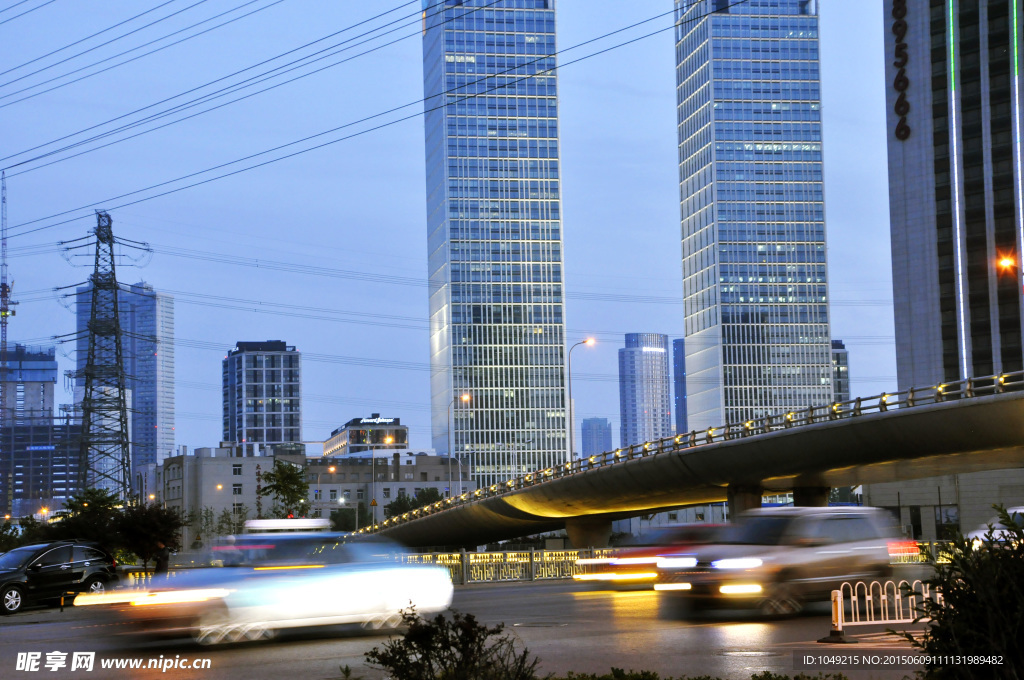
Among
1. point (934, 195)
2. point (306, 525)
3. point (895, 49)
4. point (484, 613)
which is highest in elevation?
point (895, 49)

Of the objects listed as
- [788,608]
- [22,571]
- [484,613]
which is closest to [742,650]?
[788,608]

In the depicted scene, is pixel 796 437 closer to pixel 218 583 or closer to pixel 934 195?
pixel 218 583

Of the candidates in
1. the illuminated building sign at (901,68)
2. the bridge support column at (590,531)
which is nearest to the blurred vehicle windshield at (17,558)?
the bridge support column at (590,531)

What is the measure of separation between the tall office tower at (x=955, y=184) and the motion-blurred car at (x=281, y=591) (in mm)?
97206

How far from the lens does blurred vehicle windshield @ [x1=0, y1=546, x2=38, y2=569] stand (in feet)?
93.6

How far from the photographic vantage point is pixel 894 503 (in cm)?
9112

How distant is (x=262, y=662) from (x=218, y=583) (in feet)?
5.45

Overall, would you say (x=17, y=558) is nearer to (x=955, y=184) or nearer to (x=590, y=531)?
(x=590, y=531)

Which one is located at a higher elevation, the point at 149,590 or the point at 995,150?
the point at 995,150

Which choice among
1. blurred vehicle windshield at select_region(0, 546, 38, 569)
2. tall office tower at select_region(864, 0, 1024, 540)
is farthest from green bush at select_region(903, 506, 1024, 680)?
tall office tower at select_region(864, 0, 1024, 540)

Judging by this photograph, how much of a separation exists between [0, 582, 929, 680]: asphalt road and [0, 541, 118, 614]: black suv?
4.21 meters

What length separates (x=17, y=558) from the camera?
2878 centimetres

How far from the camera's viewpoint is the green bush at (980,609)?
23.1 ft

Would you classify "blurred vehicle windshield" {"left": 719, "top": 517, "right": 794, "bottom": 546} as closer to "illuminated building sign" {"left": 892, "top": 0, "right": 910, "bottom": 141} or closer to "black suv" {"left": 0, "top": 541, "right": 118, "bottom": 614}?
"black suv" {"left": 0, "top": 541, "right": 118, "bottom": 614}
